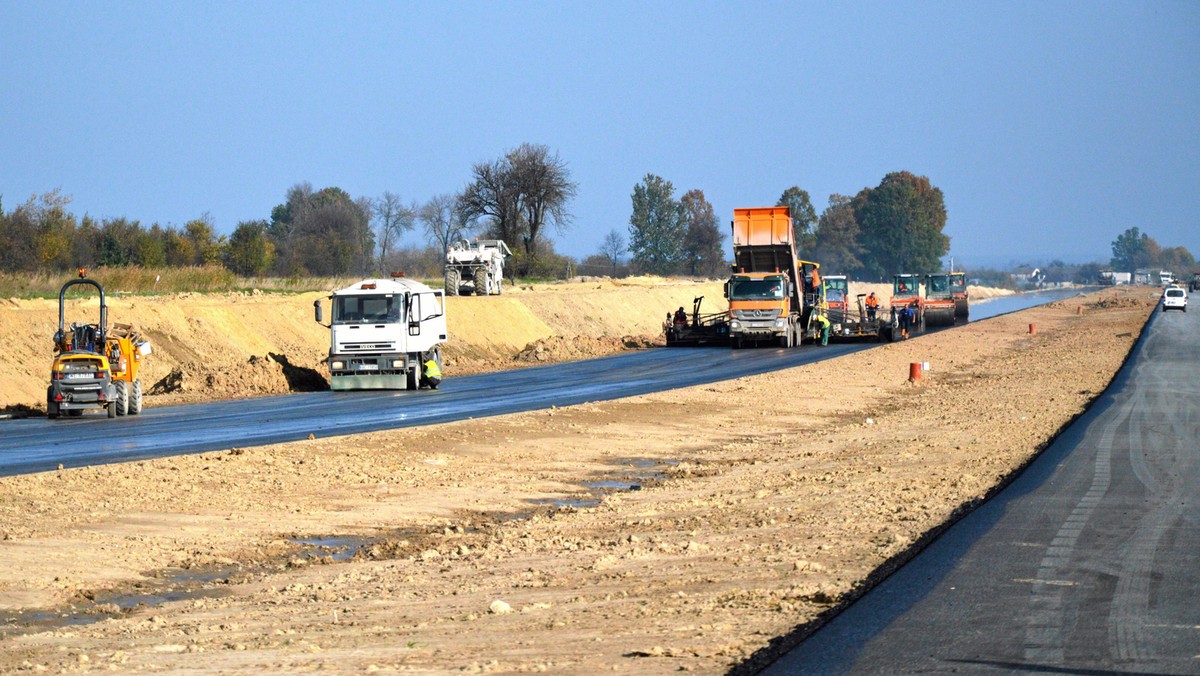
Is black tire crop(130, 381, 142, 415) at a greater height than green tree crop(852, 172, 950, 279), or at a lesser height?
lesser

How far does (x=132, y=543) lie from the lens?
42.0ft

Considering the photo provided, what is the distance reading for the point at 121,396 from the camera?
25.9 meters

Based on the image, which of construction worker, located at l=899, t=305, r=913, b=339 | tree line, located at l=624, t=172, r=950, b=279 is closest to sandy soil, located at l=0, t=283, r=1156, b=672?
construction worker, located at l=899, t=305, r=913, b=339

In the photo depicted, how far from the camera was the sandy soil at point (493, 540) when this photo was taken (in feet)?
28.4

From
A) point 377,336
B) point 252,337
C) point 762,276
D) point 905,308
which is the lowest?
point 252,337

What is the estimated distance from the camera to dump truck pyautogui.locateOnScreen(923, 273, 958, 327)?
Result: 72.2m

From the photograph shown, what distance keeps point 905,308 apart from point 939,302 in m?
11.6

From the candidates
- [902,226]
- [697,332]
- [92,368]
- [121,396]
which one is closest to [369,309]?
[121,396]

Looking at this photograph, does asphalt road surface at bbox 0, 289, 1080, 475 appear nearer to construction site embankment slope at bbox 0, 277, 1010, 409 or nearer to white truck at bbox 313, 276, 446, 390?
white truck at bbox 313, 276, 446, 390

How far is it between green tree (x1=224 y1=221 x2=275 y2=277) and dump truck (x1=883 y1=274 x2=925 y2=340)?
112ft

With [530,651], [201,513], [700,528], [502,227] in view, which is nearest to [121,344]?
[201,513]

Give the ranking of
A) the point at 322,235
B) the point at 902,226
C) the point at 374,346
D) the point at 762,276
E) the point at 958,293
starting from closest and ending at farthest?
the point at 374,346 → the point at 762,276 → the point at 958,293 → the point at 322,235 → the point at 902,226

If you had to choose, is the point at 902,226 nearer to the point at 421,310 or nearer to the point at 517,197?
the point at 517,197

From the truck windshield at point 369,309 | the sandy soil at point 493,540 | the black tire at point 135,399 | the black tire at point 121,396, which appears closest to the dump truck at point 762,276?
the truck windshield at point 369,309
